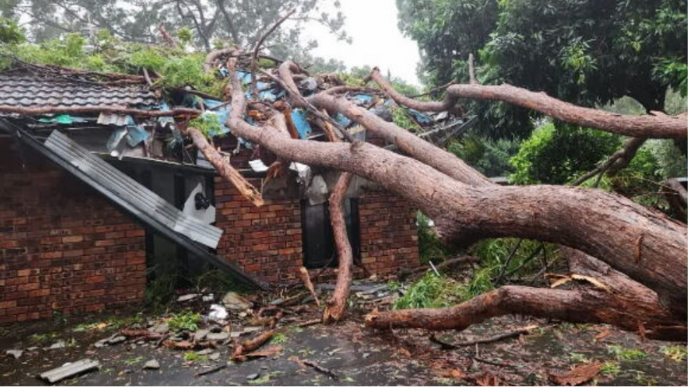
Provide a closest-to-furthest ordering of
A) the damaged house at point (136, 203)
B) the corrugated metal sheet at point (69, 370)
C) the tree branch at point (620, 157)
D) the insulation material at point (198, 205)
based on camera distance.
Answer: the corrugated metal sheet at point (69, 370) → the tree branch at point (620, 157) → the damaged house at point (136, 203) → the insulation material at point (198, 205)

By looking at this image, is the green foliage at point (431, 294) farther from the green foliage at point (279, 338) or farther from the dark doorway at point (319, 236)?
the dark doorway at point (319, 236)

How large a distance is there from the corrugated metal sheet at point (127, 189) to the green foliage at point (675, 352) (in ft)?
15.2

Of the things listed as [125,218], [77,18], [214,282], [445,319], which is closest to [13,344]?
[125,218]

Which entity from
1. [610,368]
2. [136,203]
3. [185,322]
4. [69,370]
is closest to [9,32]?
[136,203]

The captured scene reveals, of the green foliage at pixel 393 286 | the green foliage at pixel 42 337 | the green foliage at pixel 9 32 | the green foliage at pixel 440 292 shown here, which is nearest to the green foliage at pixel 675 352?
the green foliage at pixel 440 292

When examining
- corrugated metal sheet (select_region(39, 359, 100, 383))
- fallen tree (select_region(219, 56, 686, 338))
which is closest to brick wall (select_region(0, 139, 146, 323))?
corrugated metal sheet (select_region(39, 359, 100, 383))

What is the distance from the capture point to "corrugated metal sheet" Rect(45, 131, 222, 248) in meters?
4.68

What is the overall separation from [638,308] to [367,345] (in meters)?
2.42

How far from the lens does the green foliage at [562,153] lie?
7.56 metres

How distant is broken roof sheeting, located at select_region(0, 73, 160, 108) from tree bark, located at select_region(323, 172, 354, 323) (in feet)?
9.48

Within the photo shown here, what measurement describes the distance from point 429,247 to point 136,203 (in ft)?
16.7

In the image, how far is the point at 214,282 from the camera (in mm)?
6160

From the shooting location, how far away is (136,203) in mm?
4832

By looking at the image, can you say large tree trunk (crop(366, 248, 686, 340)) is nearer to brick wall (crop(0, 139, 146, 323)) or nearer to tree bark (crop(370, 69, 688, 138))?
tree bark (crop(370, 69, 688, 138))
